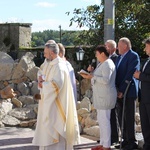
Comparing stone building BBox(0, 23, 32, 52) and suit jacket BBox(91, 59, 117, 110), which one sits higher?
stone building BBox(0, 23, 32, 52)

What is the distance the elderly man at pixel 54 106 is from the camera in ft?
21.1

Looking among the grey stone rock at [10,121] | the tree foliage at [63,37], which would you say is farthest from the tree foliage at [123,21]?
the grey stone rock at [10,121]

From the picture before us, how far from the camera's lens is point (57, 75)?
253 inches

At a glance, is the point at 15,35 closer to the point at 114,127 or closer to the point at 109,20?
the point at 109,20

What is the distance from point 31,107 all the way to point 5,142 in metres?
3.07

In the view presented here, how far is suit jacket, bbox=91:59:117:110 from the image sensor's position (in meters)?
6.44

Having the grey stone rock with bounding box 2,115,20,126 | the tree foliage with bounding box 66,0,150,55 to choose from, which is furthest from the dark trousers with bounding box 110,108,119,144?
the tree foliage with bounding box 66,0,150,55

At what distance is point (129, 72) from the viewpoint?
21.9ft

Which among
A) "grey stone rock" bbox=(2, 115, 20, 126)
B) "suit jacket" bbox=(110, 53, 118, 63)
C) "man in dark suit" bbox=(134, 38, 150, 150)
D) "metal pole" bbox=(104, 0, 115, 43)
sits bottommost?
"grey stone rock" bbox=(2, 115, 20, 126)

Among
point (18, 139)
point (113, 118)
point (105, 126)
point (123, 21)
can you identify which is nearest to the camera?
point (105, 126)

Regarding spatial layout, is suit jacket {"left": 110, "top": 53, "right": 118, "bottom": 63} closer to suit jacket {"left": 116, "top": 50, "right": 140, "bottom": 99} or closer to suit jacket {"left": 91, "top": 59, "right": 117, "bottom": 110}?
suit jacket {"left": 116, "top": 50, "right": 140, "bottom": 99}

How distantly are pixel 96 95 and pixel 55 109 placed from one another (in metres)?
0.65

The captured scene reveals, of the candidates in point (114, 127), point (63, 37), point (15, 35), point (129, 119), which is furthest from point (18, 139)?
point (15, 35)

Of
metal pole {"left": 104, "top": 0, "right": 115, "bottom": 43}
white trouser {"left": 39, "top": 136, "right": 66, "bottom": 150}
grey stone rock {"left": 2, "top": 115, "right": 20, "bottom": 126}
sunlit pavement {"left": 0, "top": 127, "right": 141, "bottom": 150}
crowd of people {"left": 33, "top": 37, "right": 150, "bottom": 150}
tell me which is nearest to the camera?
crowd of people {"left": 33, "top": 37, "right": 150, "bottom": 150}
